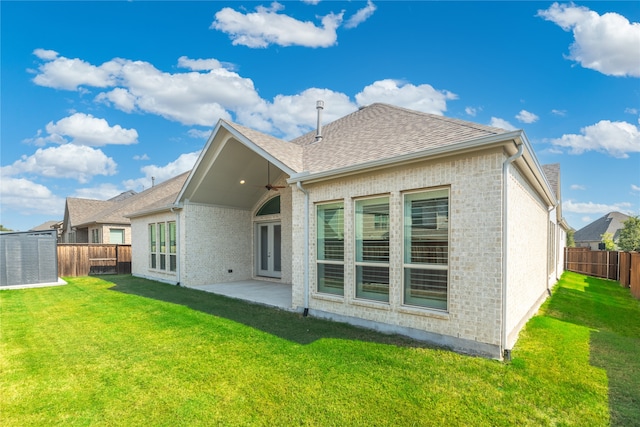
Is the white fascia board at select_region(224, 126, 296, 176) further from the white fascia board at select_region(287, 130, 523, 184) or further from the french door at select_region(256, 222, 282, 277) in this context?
the french door at select_region(256, 222, 282, 277)

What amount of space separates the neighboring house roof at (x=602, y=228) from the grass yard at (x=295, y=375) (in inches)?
1933

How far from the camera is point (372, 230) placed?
643 centimetres

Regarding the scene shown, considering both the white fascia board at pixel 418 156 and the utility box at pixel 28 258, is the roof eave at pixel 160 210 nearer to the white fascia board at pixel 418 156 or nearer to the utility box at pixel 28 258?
the utility box at pixel 28 258

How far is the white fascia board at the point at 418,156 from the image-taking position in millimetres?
4590

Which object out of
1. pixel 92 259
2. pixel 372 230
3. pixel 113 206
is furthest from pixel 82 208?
pixel 372 230

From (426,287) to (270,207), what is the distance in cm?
843

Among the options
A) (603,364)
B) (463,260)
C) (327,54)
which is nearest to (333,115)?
(327,54)

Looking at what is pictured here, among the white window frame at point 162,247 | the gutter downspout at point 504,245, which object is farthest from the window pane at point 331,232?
the white window frame at point 162,247

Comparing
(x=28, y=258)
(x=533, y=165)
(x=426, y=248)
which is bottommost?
(x=28, y=258)

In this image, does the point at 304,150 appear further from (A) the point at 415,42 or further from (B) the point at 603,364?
(B) the point at 603,364

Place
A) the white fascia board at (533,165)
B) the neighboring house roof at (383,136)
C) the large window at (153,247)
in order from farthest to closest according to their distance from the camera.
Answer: the large window at (153,247) → the neighboring house roof at (383,136) → the white fascia board at (533,165)

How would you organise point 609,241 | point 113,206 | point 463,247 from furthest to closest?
1. point 609,241
2. point 113,206
3. point 463,247

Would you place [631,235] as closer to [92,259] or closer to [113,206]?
[92,259]

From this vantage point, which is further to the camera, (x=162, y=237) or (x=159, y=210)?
(x=162, y=237)
